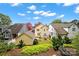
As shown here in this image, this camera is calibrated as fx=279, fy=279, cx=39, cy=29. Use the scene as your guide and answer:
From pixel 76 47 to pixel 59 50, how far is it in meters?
0.18

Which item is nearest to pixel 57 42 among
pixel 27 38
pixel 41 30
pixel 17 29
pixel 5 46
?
pixel 41 30

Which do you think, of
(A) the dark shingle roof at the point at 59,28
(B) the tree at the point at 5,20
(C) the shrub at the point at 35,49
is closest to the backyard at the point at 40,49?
(C) the shrub at the point at 35,49

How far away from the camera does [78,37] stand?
9.61 feet

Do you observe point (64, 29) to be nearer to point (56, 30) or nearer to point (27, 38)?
point (56, 30)

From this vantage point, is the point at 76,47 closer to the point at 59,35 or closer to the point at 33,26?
the point at 59,35

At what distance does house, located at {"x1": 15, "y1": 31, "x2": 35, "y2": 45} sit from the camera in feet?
9.71

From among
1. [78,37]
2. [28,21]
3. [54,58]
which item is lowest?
[54,58]

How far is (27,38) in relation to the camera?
2.98 meters

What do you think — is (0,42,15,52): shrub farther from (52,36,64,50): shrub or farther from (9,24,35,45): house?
(52,36,64,50): shrub

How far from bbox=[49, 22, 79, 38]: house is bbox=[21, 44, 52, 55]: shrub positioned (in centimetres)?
15

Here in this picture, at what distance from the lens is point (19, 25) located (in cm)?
296

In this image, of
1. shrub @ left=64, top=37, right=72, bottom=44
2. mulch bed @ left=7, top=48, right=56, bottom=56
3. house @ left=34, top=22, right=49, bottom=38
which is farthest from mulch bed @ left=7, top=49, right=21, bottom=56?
shrub @ left=64, top=37, right=72, bottom=44

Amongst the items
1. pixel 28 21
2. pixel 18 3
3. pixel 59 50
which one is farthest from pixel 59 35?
pixel 18 3

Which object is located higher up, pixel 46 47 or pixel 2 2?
pixel 2 2
